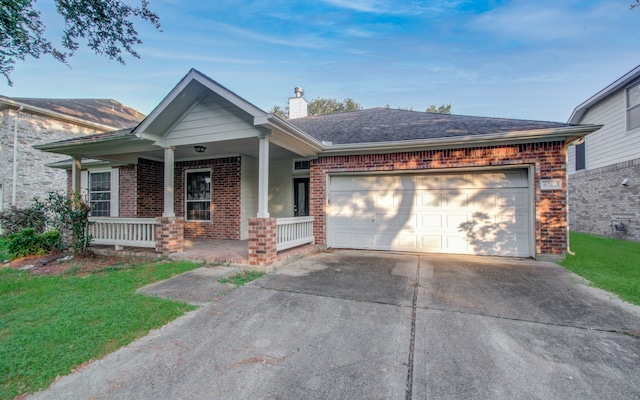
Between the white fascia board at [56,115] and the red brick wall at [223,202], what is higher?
the white fascia board at [56,115]

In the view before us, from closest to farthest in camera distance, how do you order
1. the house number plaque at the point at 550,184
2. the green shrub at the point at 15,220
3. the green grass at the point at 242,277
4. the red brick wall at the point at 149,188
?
the green grass at the point at 242,277, the house number plaque at the point at 550,184, the red brick wall at the point at 149,188, the green shrub at the point at 15,220

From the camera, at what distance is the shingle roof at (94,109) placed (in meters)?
14.2

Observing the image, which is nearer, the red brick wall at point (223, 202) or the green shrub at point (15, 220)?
the red brick wall at point (223, 202)

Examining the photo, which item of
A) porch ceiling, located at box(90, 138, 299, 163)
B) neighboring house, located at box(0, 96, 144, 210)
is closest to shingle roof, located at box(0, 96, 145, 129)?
neighboring house, located at box(0, 96, 144, 210)

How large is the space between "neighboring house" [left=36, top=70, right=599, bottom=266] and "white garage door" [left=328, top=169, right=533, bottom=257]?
0.08 feet

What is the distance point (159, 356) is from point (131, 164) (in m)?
9.00

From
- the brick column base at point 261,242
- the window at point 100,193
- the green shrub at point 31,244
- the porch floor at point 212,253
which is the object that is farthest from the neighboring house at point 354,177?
the window at point 100,193

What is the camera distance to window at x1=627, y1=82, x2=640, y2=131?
9438 mm

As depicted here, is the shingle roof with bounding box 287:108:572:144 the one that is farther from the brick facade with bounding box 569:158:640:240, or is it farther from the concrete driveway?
the brick facade with bounding box 569:158:640:240

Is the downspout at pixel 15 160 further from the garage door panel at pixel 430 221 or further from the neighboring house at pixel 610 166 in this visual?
the neighboring house at pixel 610 166

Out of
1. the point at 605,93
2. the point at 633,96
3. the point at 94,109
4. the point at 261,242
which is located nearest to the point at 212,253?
the point at 261,242

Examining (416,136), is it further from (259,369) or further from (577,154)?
(577,154)

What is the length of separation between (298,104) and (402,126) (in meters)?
6.54

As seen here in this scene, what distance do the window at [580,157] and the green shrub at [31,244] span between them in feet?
64.8
